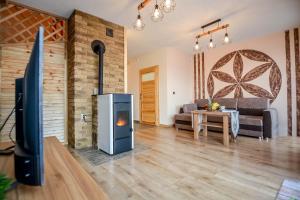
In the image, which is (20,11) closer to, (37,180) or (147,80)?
(37,180)

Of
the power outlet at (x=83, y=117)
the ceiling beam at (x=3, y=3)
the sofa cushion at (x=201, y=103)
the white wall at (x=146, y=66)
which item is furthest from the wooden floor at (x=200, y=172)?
the ceiling beam at (x=3, y=3)

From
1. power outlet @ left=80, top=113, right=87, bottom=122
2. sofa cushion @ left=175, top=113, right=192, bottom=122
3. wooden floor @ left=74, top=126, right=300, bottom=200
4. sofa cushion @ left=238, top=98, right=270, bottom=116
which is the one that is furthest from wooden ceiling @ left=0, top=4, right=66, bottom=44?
sofa cushion @ left=238, top=98, right=270, bottom=116

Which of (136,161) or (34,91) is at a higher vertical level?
(34,91)

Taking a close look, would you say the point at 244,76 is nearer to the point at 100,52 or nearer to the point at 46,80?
the point at 100,52

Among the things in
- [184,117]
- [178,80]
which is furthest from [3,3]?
[178,80]

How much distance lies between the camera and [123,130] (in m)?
2.67

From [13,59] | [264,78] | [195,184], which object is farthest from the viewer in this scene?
[264,78]

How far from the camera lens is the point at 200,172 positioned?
1.91m

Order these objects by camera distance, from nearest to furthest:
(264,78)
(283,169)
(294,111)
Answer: (283,169)
(294,111)
(264,78)

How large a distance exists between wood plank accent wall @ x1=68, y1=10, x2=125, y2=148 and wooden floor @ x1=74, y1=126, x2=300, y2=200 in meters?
0.61

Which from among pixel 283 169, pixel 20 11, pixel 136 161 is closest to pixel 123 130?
pixel 136 161

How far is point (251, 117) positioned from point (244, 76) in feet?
4.59

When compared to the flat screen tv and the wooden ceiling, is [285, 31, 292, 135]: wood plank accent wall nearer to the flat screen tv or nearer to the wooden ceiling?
the flat screen tv

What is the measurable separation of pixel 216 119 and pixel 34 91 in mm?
4330
